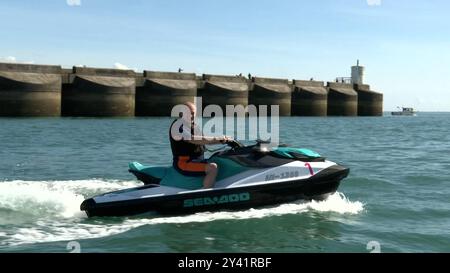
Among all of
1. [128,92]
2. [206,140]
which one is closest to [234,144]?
[206,140]

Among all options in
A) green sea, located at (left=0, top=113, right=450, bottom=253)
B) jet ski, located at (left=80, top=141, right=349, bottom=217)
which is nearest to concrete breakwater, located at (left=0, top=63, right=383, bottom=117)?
green sea, located at (left=0, top=113, right=450, bottom=253)

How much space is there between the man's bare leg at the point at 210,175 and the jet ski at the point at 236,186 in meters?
0.08

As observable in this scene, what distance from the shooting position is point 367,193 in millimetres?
9625

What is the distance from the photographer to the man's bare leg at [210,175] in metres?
7.23

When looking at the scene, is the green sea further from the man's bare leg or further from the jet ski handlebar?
the jet ski handlebar

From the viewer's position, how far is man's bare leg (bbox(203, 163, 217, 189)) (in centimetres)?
723

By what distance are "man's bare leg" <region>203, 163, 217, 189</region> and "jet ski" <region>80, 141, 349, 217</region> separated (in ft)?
0.26

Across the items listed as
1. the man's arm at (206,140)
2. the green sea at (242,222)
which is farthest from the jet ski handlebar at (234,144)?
the green sea at (242,222)

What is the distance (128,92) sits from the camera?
141 feet

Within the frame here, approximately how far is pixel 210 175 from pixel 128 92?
120ft

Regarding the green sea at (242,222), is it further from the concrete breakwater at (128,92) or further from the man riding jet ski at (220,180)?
the concrete breakwater at (128,92)

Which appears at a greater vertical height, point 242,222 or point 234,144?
point 234,144

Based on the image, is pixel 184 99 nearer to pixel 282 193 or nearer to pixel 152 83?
pixel 152 83

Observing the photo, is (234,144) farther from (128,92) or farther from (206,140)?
(128,92)
